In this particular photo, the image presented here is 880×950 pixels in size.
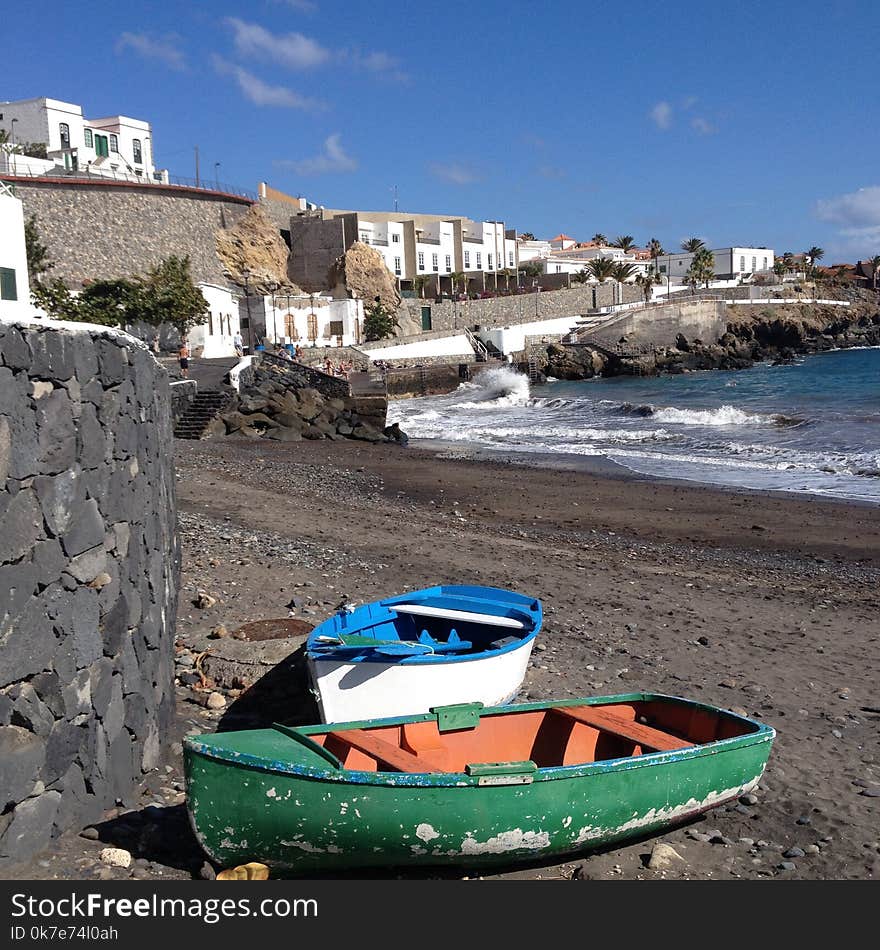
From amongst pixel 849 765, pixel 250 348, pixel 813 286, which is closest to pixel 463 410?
pixel 250 348

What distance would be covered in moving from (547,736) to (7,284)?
1341cm

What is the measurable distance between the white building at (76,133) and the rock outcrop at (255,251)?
6.08 meters

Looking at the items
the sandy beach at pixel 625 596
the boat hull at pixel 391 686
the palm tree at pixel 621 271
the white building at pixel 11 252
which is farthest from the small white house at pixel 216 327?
the palm tree at pixel 621 271

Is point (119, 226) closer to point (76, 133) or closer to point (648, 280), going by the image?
point (76, 133)

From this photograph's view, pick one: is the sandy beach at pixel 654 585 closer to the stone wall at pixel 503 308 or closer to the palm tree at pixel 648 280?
the stone wall at pixel 503 308

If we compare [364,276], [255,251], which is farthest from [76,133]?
[364,276]

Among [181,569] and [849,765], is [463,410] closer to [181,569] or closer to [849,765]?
[181,569]

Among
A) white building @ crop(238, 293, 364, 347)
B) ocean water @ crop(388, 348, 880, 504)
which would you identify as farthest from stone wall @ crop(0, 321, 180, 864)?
white building @ crop(238, 293, 364, 347)

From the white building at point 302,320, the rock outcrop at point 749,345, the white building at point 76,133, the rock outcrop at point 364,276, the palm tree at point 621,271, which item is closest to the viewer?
the white building at point 302,320

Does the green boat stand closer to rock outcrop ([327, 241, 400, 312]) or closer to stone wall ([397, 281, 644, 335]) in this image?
rock outcrop ([327, 241, 400, 312])

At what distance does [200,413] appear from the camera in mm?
28469

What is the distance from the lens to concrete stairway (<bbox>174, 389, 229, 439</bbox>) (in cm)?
2738

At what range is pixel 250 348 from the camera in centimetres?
4997

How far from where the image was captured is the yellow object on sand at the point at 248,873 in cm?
463
